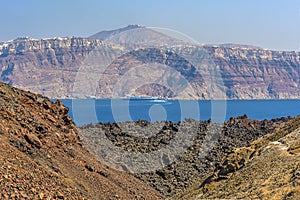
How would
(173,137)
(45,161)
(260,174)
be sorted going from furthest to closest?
(173,137) < (45,161) < (260,174)

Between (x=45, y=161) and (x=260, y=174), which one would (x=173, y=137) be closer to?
(x=45, y=161)

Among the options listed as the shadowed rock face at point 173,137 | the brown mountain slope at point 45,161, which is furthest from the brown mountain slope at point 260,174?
the shadowed rock face at point 173,137

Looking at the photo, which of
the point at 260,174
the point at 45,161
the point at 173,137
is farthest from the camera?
the point at 173,137

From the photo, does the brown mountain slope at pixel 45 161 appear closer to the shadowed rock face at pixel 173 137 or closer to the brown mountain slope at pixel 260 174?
the shadowed rock face at pixel 173 137

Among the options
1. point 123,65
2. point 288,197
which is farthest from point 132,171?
point 123,65

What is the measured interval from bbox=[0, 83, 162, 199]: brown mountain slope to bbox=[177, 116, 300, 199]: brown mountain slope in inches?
153

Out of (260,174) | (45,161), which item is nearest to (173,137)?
(45,161)

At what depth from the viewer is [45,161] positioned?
1630 centimetres

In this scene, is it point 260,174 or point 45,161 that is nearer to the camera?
point 260,174

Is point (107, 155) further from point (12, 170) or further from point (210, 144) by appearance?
point (12, 170)

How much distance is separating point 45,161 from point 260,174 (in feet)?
→ 25.7

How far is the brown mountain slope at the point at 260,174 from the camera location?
36.0 ft

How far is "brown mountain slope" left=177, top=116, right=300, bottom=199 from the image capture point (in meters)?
11.0

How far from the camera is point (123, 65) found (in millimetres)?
172750
